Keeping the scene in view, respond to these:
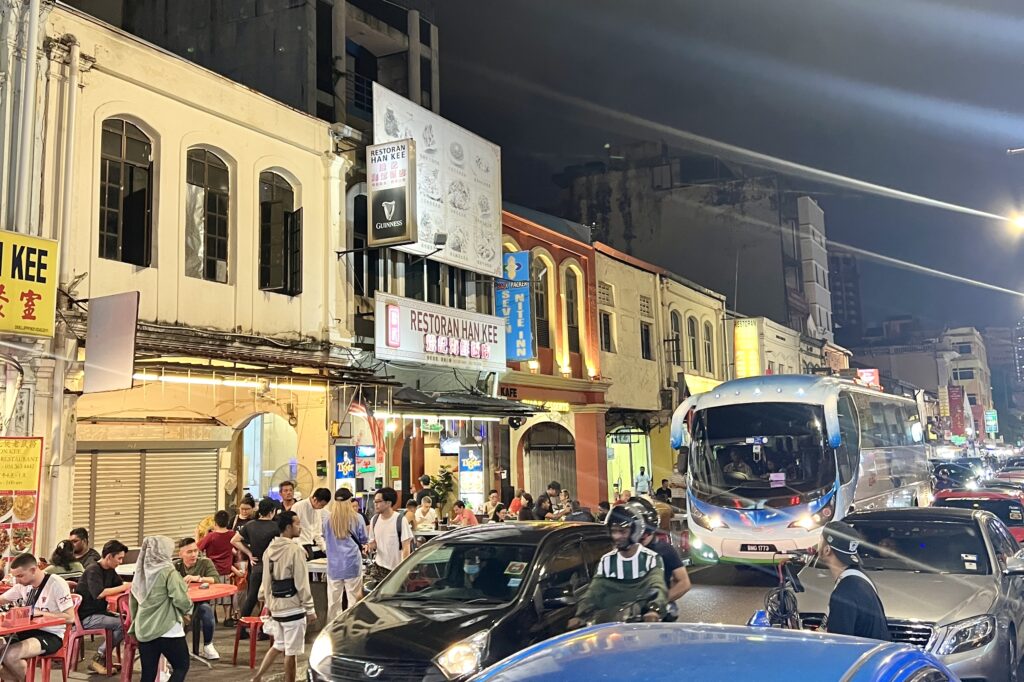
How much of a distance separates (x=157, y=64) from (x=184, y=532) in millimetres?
9016

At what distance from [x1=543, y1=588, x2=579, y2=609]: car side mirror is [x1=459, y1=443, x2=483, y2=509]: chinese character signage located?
15.3 metres

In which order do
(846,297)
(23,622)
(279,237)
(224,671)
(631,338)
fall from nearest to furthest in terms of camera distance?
(23,622) < (224,671) < (279,237) < (631,338) < (846,297)

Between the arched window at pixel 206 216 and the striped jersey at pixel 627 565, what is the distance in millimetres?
11324

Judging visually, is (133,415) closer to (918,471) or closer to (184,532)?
(184,532)

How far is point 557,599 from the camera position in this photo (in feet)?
25.6

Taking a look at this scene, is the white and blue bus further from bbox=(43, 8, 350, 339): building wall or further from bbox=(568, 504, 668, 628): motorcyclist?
bbox=(43, 8, 350, 339): building wall

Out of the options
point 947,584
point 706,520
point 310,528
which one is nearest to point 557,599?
point 947,584

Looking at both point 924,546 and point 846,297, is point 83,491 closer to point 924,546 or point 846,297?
Result: point 924,546

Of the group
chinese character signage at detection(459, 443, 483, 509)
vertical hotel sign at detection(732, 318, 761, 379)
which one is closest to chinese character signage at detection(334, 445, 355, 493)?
chinese character signage at detection(459, 443, 483, 509)

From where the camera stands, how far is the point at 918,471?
24.5m

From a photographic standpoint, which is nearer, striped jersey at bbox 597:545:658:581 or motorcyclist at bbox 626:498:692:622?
striped jersey at bbox 597:545:658:581

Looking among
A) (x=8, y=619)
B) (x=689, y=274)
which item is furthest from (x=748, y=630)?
(x=689, y=274)

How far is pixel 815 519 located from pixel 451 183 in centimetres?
1227

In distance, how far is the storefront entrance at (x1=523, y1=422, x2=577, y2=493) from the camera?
27.9 m
